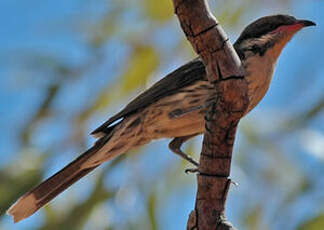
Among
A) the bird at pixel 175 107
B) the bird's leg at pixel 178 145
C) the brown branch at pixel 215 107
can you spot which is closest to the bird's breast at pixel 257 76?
the bird at pixel 175 107

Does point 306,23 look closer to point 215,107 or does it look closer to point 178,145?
point 178,145

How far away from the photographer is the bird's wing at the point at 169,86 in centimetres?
443

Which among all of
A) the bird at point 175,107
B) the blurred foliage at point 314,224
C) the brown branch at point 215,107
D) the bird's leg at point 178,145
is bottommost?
the blurred foliage at point 314,224

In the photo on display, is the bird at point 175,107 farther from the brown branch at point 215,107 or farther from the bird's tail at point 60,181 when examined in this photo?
the brown branch at point 215,107

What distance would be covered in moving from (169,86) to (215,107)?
136cm

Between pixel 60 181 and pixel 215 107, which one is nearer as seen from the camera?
pixel 215 107

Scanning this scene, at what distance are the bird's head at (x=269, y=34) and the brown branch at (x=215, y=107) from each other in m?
1.27

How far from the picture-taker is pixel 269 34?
4539 mm

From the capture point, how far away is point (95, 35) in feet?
16.4

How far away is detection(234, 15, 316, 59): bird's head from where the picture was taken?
443 centimetres

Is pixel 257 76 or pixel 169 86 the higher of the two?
pixel 169 86

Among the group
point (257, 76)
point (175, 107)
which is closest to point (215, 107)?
point (257, 76)

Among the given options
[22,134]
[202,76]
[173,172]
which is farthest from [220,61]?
[22,134]

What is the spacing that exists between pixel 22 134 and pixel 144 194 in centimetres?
83
